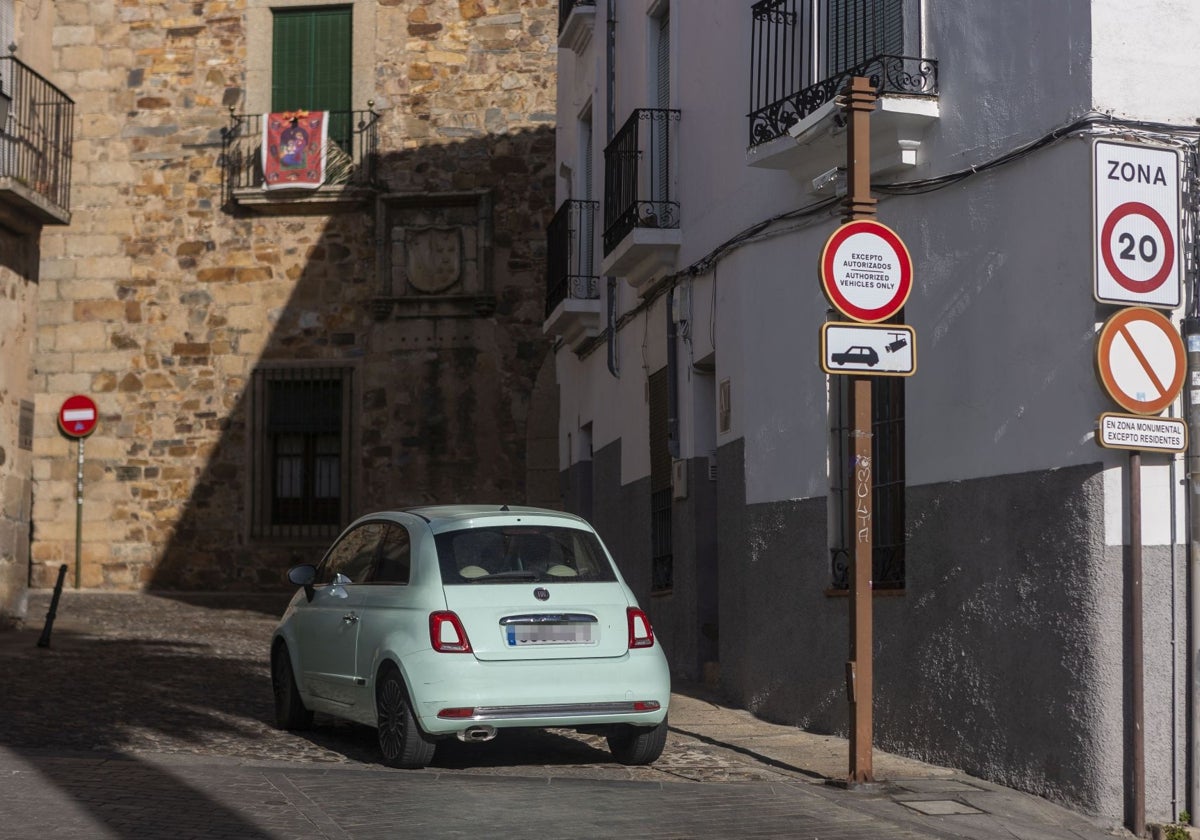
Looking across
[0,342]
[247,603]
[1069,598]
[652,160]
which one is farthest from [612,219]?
[247,603]

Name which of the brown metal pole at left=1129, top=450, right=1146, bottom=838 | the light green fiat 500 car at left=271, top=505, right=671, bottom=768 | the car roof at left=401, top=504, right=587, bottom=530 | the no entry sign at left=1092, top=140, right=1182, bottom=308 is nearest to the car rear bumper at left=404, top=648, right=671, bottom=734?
the light green fiat 500 car at left=271, top=505, right=671, bottom=768

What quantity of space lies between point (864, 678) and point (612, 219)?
26.6 feet

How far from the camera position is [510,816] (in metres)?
7.78

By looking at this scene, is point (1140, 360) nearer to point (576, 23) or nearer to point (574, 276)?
point (574, 276)

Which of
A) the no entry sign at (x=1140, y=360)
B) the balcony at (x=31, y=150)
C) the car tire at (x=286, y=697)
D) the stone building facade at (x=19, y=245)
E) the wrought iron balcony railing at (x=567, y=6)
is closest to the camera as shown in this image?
the no entry sign at (x=1140, y=360)

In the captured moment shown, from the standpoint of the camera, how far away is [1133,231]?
849cm

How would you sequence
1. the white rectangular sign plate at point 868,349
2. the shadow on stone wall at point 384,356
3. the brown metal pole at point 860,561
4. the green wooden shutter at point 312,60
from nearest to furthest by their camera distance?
1. the white rectangular sign plate at point 868,349
2. the brown metal pole at point 860,561
3. the shadow on stone wall at point 384,356
4. the green wooden shutter at point 312,60

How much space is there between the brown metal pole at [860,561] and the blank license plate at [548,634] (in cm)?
145

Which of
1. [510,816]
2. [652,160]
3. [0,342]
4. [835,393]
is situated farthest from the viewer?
[0,342]

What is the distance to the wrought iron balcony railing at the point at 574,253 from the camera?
60.4ft

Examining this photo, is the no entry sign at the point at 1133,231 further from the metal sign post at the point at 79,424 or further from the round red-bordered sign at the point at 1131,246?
the metal sign post at the point at 79,424

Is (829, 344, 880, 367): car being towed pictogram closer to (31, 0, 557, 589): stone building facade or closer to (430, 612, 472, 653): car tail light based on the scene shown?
(430, 612, 472, 653): car tail light

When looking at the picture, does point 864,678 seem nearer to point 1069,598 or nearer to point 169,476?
point 1069,598

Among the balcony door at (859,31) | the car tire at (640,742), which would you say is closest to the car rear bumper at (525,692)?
the car tire at (640,742)
